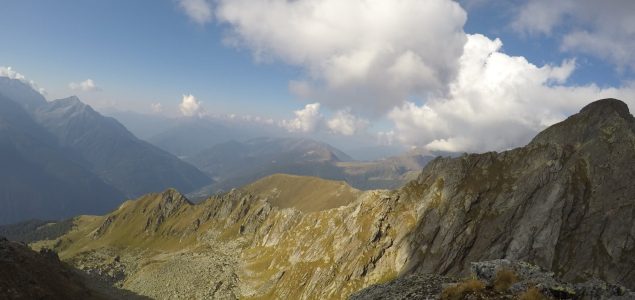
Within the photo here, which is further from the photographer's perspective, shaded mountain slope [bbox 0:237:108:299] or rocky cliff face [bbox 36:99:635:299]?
rocky cliff face [bbox 36:99:635:299]

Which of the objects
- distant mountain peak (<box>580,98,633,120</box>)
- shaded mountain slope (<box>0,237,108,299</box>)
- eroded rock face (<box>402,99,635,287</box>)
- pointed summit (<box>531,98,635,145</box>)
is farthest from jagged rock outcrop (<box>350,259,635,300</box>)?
distant mountain peak (<box>580,98,633,120</box>)

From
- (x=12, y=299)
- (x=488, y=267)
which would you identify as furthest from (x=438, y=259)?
(x=12, y=299)

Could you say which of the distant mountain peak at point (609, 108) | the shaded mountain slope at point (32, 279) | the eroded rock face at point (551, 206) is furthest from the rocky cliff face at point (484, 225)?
the shaded mountain slope at point (32, 279)

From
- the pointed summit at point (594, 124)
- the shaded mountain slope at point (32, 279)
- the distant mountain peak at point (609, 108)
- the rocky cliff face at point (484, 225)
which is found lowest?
the shaded mountain slope at point (32, 279)

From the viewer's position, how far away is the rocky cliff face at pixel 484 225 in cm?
7962

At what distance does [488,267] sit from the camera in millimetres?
26359

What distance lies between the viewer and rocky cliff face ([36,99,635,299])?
79625 mm

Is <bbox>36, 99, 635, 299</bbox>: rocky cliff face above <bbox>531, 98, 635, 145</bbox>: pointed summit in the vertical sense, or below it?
below

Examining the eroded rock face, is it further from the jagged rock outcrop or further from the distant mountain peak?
the jagged rock outcrop

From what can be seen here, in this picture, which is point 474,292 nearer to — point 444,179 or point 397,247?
point 397,247

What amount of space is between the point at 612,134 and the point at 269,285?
100 meters

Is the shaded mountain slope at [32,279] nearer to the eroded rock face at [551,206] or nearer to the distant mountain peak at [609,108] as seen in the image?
the eroded rock face at [551,206]

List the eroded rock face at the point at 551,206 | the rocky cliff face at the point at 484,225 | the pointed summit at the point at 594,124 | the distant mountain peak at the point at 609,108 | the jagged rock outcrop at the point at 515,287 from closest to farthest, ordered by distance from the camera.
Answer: the jagged rock outcrop at the point at 515,287, the eroded rock face at the point at 551,206, the rocky cliff face at the point at 484,225, the pointed summit at the point at 594,124, the distant mountain peak at the point at 609,108

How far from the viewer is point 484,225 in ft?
299
